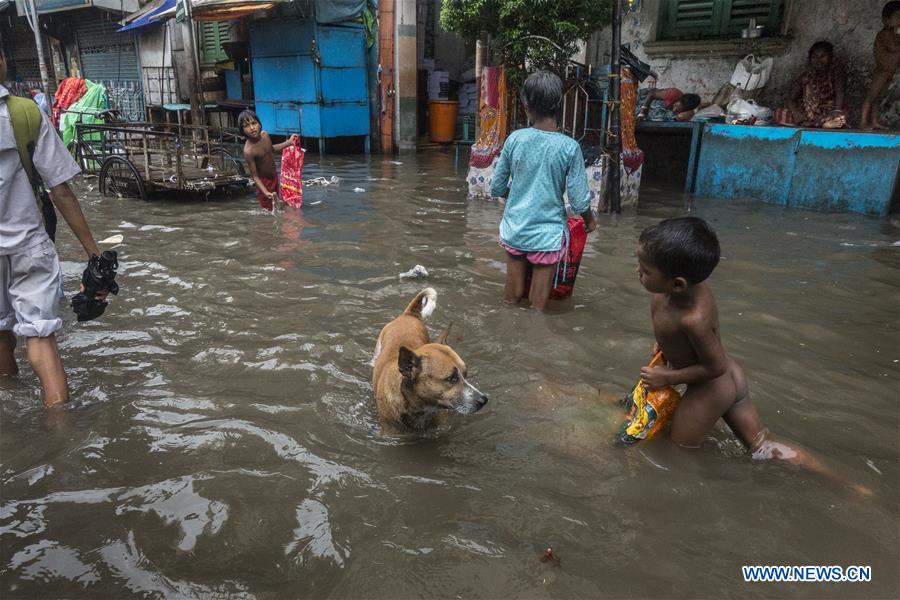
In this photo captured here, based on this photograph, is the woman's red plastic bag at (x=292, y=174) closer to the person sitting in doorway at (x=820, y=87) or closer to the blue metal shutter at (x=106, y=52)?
the person sitting in doorway at (x=820, y=87)

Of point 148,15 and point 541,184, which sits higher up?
point 148,15

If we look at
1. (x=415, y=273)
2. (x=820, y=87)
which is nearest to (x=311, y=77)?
(x=415, y=273)

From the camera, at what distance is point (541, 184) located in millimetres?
4566

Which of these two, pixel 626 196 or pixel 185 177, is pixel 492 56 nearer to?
pixel 626 196

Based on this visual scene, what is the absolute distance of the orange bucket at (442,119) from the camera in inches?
690

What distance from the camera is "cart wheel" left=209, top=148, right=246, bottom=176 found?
417 inches

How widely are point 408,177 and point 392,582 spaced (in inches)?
418

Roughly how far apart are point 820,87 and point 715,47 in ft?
7.11

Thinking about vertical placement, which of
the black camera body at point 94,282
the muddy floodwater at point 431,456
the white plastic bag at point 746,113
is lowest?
the muddy floodwater at point 431,456

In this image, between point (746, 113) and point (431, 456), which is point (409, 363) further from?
point (746, 113)

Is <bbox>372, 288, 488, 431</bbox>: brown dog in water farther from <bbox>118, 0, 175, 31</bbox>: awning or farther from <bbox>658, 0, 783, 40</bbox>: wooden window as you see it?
<bbox>118, 0, 175, 31</bbox>: awning

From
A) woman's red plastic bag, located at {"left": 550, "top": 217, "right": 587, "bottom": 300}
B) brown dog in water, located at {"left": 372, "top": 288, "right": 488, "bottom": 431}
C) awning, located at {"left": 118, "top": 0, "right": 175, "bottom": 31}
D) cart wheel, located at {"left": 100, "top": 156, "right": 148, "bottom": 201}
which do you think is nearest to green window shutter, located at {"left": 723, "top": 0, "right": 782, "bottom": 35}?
woman's red plastic bag, located at {"left": 550, "top": 217, "right": 587, "bottom": 300}

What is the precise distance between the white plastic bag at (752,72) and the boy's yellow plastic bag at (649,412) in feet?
31.2
